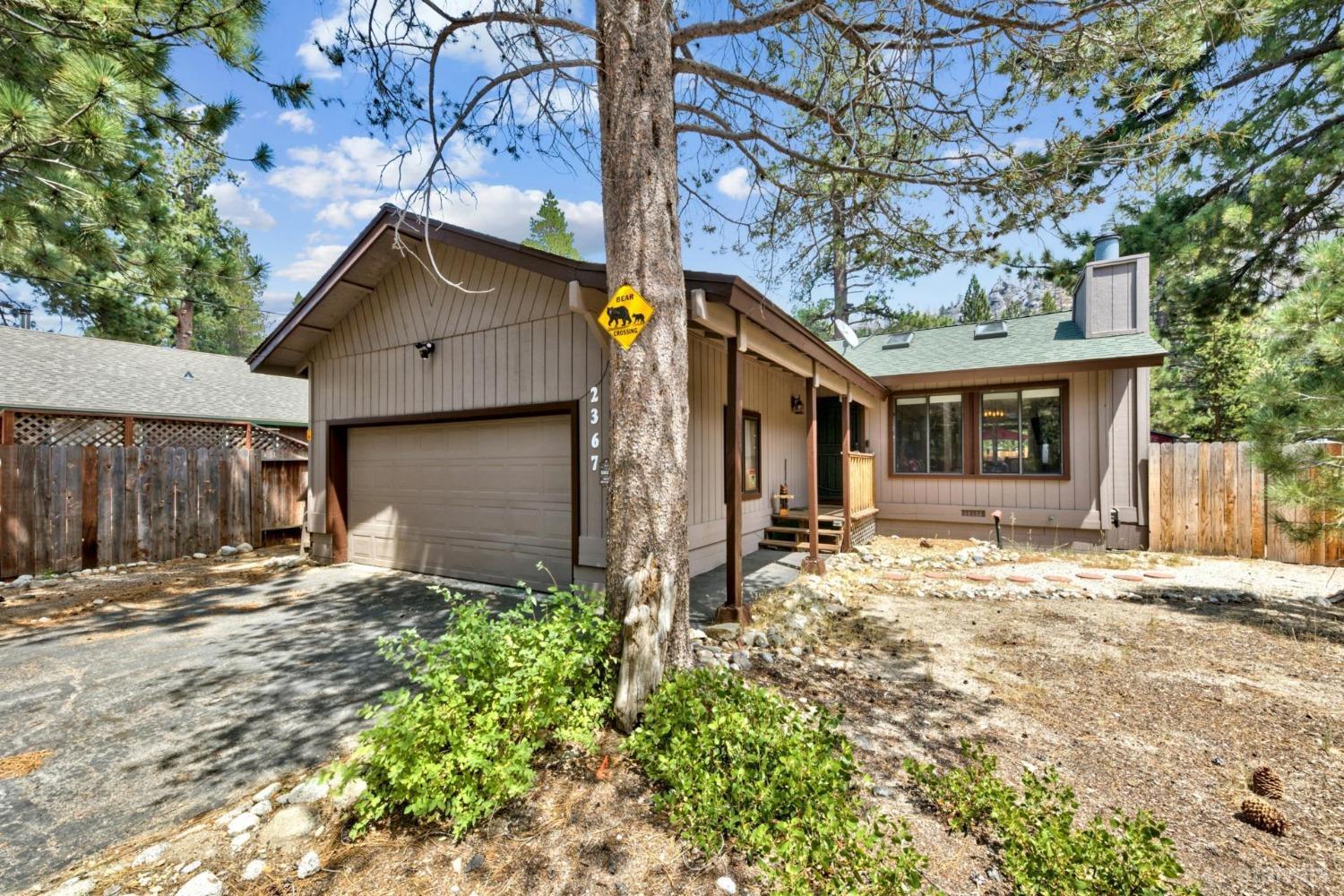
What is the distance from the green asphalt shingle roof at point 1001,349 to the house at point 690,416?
0.06m

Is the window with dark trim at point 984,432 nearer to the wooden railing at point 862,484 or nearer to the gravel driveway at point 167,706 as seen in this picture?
the wooden railing at point 862,484

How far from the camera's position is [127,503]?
24.3 ft

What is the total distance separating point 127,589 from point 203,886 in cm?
654

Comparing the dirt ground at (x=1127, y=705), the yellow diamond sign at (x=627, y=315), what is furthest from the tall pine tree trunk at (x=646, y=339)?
the dirt ground at (x=1127, y=705)

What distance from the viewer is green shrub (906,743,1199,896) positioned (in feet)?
5.45

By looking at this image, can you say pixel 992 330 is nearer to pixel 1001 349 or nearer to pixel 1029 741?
pixel 1001 349

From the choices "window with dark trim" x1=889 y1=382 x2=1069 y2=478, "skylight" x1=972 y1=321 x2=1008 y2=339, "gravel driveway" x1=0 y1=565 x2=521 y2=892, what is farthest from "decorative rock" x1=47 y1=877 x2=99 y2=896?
"skylight" x1=972 y1=321 x2=1008 y2=339

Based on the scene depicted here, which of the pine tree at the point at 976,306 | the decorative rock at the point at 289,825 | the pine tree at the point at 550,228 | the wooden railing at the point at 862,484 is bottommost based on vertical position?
the decorative rock at the point at 289,825

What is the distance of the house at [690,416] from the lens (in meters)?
5.27

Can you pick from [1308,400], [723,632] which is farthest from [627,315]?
[1308,400]

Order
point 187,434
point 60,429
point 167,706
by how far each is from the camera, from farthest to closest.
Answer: point 187,434
point 60,429
point 167,706

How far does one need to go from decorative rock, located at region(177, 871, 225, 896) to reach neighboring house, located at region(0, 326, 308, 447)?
Answer: 9260 millimetres

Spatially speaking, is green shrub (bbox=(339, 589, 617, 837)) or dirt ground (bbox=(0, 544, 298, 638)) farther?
dirt ground (bbox=(0, 544, 298, 638))

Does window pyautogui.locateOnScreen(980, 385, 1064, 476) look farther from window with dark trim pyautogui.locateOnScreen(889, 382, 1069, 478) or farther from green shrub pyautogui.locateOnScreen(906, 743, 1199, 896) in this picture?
green shrub pyautogui.locateOnScreen(906, 743, 1199, 896)
